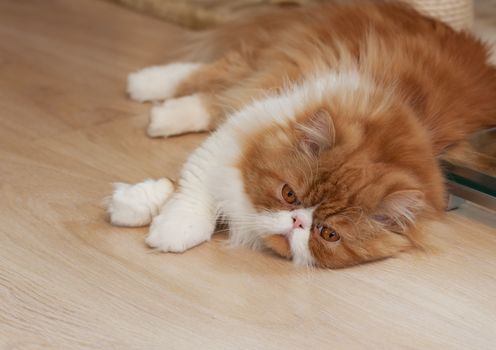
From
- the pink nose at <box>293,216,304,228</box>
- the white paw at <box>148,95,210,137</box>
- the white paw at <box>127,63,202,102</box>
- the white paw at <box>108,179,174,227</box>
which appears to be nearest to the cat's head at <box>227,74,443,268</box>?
the pink nose at <box>293,216,304,228</box>

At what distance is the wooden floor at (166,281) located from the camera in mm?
1388

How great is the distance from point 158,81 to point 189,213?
929mm

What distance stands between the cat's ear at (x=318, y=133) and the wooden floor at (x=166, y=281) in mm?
310

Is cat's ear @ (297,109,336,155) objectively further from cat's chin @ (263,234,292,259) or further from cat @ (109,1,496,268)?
cat's chin @ (263,234,292,259)

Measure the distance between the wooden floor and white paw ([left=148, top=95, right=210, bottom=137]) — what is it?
4cm

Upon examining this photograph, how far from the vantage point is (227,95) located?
2.16 m

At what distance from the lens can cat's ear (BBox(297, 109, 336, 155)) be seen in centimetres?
157

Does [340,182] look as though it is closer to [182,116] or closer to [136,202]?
[136,202]

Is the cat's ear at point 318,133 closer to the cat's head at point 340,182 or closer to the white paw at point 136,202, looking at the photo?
the cat's head at point 340,182

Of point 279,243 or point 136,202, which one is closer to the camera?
point 279,243

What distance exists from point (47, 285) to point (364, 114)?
857 millimetres

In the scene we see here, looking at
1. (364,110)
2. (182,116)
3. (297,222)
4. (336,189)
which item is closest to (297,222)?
(297,222)

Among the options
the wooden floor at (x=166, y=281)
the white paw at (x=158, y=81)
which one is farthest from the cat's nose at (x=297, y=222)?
the white paw at (x=158, y=81)

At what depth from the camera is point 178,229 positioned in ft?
5.38
